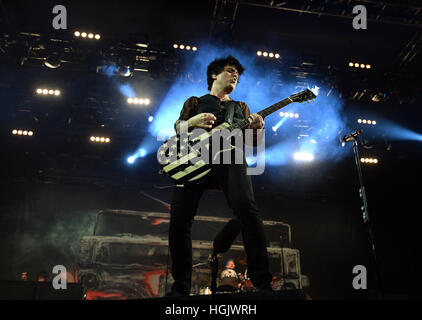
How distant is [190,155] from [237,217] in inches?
28.9

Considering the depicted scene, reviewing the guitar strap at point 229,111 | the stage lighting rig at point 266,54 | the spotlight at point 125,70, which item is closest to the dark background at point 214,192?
the stage lighting rig at point 266,54

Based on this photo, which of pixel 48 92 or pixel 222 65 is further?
pixel 48 92

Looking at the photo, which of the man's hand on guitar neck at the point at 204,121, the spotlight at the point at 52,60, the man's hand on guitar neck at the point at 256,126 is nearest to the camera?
the man's hand on guitar neck at the point at 204,121

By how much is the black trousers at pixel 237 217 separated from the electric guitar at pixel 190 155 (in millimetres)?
82

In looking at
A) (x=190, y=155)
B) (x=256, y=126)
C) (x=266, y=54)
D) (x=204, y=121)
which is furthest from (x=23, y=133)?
(x=256, y=126)

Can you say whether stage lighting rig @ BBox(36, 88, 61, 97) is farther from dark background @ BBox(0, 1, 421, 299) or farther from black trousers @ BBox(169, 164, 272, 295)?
black trousers @ BBox(169, 164, 272, 295)

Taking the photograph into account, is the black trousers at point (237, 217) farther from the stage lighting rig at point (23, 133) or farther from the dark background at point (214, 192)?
the stage lighting rig at point (23, 133)

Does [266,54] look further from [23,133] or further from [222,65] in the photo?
[23,133]

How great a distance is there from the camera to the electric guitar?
2.80 m

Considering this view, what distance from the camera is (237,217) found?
8.59 ft

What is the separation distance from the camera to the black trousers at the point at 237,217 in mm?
2342

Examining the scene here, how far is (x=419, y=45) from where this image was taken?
364 inches
